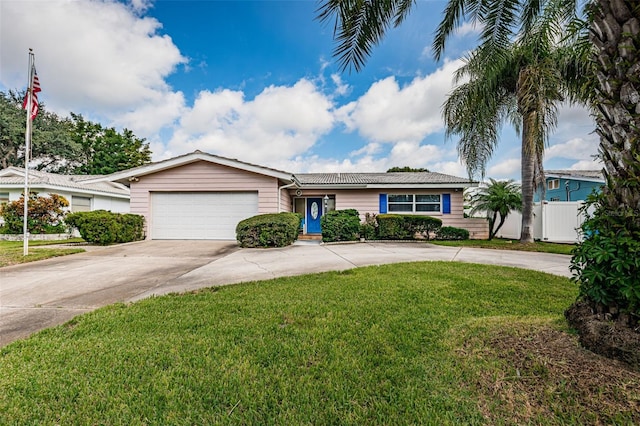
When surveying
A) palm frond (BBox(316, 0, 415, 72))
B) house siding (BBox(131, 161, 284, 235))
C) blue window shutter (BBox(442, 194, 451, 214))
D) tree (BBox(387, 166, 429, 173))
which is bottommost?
blue window shutter (BBox(442, 194, 451, 214))

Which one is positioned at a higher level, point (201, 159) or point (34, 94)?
point (34, 94)

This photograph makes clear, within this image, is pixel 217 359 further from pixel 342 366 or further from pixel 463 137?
pixel 463 137

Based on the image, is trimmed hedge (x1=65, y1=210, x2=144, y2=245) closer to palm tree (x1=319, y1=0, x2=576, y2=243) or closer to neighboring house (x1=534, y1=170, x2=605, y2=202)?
palm tree (x1=319, y1=0, x2=576, y2=243)

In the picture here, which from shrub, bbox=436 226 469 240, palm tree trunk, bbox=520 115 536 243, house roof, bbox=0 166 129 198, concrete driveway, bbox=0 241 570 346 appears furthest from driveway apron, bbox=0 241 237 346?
palm tree trunk, bbox=520 115 536 243

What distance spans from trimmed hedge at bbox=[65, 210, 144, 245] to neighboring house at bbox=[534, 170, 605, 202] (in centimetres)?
2135

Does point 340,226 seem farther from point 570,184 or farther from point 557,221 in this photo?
point 570,184

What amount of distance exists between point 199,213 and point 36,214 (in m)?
7.97

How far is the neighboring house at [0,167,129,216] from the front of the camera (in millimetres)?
14578

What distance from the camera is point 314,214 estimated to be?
15.8 metres

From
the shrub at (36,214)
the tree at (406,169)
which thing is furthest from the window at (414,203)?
the tree at (406,169)

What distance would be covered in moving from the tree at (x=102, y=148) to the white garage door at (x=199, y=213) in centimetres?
2595

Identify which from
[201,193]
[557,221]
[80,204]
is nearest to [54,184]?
[80,204]

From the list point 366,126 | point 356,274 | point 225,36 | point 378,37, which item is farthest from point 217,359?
point 366,126

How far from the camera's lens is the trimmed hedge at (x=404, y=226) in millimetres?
12711
